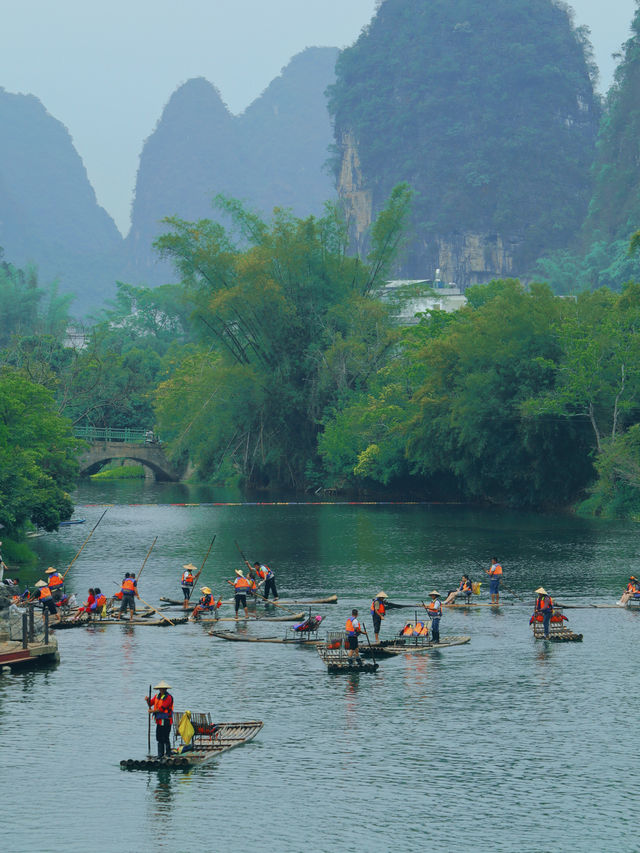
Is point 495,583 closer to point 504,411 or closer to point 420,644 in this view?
point 420,644

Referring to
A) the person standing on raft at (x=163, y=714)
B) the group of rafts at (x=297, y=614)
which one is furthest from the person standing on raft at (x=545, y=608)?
the person standing on raft at (x=163, y=714)

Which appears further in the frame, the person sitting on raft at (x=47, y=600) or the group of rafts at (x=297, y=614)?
the person sitting on raft at (x=47, y=600)

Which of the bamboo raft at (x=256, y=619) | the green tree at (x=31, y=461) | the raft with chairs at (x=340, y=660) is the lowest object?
the raft with chairs at (x=340, y=660)

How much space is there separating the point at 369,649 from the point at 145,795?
15352 millimetres

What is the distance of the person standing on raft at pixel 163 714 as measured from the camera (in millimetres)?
32562

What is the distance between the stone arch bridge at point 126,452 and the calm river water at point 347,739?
242 feet

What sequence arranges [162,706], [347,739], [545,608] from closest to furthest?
1. [162,706]
2. [347,739]
3. [545,608]

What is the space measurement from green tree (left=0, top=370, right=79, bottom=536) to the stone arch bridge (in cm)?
5483

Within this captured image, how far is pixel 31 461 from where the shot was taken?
224 ft

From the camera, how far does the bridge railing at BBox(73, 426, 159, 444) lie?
138m

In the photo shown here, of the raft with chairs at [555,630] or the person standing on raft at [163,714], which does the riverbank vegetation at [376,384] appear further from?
the person standing on raft at [163,714]

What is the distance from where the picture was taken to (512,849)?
1115 inches

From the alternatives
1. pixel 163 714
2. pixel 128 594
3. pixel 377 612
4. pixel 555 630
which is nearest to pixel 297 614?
pixel 377 612

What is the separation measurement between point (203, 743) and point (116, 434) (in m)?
117
